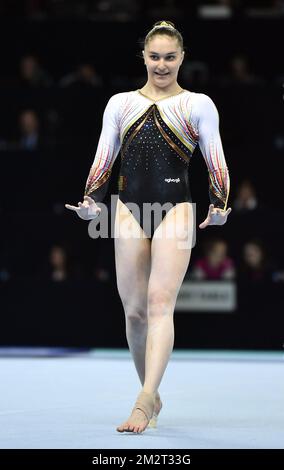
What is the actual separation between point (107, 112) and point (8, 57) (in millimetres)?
5756

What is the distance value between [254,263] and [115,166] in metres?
→ 1.62

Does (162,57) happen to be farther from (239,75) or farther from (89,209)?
(239,75)

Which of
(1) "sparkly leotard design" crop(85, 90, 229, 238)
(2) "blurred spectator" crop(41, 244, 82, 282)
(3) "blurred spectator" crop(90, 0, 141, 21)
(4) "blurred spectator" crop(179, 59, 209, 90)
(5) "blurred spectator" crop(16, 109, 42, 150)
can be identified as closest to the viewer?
(1) "sparkly leotard design" crop(85, 90, 229, 238)

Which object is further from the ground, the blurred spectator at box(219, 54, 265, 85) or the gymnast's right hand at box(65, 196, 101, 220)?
the blurred spectator at box(219, 54, 265, 85)

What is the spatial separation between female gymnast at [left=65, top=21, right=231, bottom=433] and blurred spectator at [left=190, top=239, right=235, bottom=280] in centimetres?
397

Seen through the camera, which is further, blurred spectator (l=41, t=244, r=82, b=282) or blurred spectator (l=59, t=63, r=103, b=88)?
blurred spectator (l=59, t=63, r=103, b=88)

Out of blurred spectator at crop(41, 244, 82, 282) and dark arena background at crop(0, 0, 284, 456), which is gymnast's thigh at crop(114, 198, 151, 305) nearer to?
dark arena background at crop(0, 0, 284, 456)

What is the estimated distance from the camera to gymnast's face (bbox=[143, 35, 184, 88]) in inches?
159

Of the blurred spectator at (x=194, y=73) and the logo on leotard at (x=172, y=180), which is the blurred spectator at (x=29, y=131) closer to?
the blurred spectator at (x=194, y=73)

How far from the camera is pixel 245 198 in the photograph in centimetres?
838

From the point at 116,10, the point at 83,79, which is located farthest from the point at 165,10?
the point at 83,79

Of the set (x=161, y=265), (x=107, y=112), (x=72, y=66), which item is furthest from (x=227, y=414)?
(x=72, y=66)

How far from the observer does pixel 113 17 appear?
9.49m

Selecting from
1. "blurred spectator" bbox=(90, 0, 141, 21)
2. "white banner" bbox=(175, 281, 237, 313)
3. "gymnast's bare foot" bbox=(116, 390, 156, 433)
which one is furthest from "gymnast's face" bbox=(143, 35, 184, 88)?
"blurred spectator" bbox=(90, 0, 141, 21)
